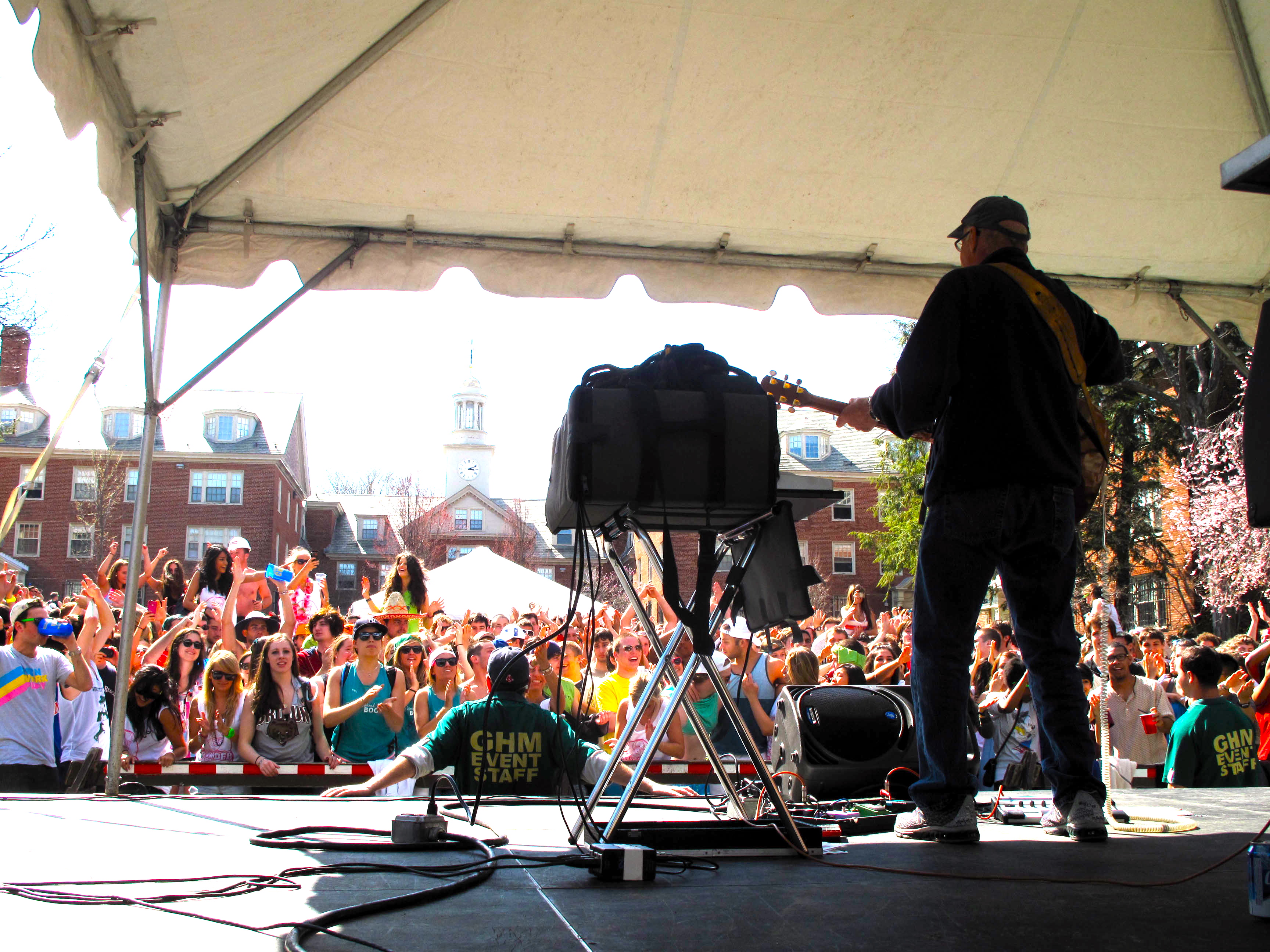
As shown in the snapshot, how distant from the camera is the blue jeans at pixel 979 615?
291 centimetres

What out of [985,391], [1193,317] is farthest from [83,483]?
[985,391]

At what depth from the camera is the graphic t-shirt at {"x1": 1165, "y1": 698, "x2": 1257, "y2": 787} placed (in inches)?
228

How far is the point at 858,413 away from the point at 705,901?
1.64 m

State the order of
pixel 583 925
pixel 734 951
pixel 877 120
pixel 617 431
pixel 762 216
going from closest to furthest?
pixel 734 951
pixel 583 925
pixel 617 431
pixel 877 120
pixel 762 216

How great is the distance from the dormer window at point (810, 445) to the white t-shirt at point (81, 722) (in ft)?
165

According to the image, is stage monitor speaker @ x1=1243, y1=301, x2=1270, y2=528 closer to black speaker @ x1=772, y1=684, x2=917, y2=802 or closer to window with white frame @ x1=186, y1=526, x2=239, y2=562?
black speaker @ x1=772, y1=684, x2=917, y2=802

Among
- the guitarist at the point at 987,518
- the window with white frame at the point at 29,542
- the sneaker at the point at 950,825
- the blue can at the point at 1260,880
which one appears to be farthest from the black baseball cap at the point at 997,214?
the window with white frame at the point at 29,542

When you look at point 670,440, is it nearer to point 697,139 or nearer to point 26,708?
point 697,139

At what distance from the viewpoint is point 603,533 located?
3.19 meters

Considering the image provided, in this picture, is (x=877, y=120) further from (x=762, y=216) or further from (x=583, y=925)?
(x=583, y=925)

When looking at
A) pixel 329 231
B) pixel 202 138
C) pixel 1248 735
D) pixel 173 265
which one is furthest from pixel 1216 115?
pixel 173 265

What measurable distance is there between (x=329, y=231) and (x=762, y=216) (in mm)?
2174

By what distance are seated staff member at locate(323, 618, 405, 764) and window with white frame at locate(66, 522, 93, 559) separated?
44.2 meters

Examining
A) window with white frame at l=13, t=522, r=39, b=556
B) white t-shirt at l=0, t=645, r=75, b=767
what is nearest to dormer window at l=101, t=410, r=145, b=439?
window with white frame at l=13, t=522, r=39, b=556
